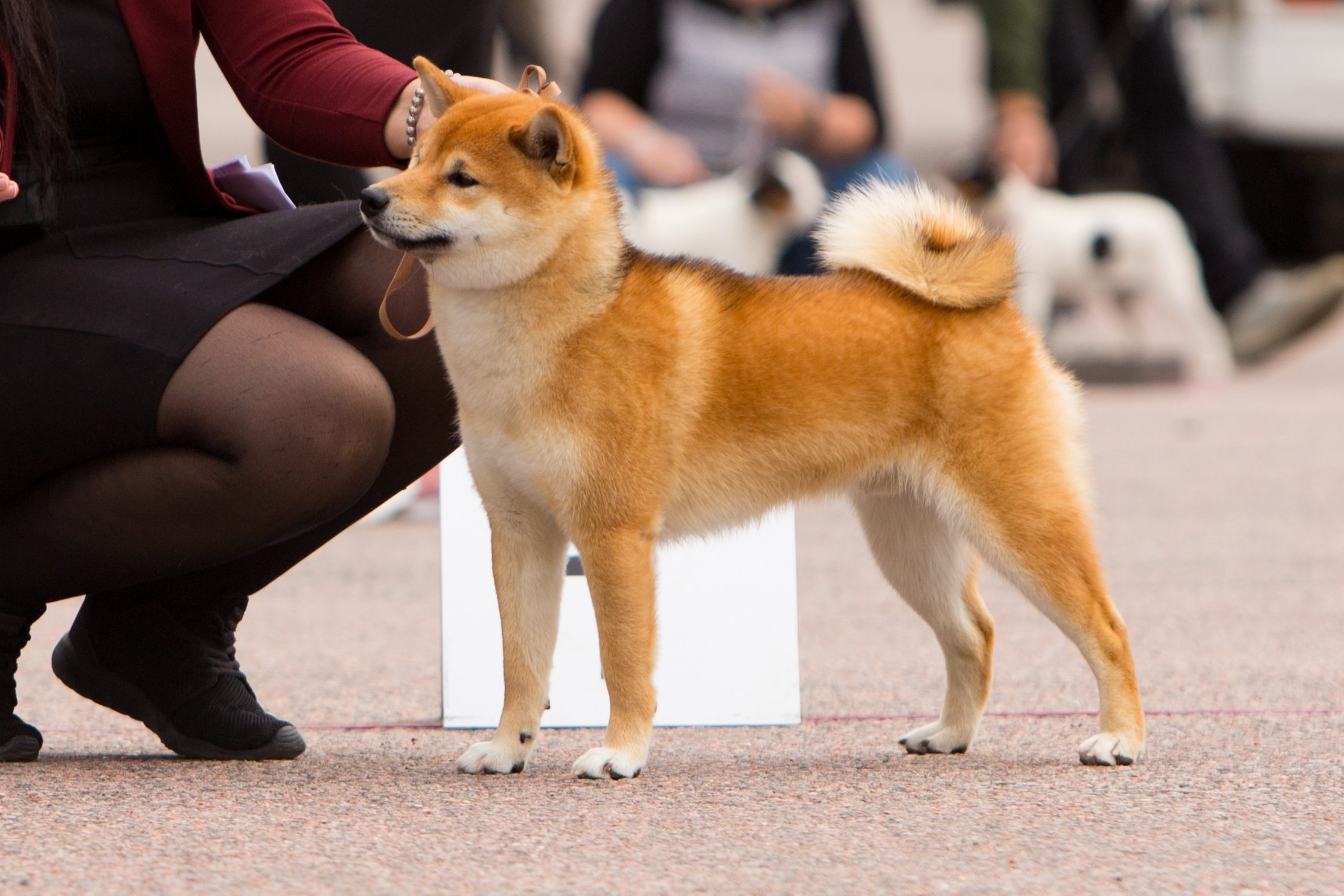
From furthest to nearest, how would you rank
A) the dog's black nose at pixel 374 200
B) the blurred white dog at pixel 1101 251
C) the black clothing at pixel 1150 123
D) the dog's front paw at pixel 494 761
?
the black clothing at pixel 1150 123 → the blurred white dog at pixel 1101 251 → the dog's front paw at pixel 494 761 → the dog's black nose at pixel 374 200

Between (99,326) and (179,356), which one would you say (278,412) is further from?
(99,326)

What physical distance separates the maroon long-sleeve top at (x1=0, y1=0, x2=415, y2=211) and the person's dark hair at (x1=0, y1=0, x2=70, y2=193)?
27mm

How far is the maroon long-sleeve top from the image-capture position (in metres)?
2.57

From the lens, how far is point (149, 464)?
96.0 inches

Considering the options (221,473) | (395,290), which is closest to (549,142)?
(395,290)

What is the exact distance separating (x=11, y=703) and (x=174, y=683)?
0.75 ft

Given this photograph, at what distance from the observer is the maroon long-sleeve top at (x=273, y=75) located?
2570 millimetres

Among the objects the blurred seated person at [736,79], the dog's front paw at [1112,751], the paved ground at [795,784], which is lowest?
the paved ground at [795,784]

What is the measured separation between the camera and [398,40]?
411cm

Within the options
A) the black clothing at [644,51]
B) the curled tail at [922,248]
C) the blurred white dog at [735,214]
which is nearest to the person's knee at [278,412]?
the curled tail at [922,248]

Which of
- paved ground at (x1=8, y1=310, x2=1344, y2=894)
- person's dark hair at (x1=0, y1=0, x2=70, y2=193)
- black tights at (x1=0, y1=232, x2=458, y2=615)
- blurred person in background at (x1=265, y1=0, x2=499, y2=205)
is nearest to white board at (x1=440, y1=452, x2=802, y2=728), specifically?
paved ground at (x1=8, y1=310, x2=1344, y2=894)

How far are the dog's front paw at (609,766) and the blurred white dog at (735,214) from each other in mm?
5425

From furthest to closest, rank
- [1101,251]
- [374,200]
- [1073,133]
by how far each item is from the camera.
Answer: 1. [1073,133]
2. [1101,251]
3. [374,200]

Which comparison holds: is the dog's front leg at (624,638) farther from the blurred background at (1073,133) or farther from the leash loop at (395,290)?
the blurred background at (1073,133)
